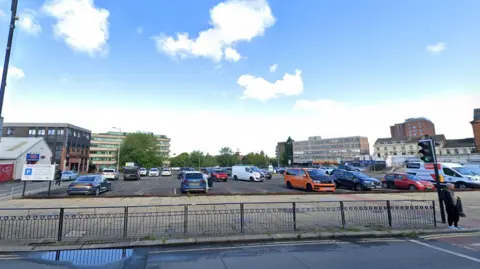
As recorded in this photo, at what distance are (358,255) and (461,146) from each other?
374 ft

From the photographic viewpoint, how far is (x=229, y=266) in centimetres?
489

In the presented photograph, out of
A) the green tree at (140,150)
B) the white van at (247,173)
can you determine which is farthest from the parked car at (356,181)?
the green tree at (140,150)

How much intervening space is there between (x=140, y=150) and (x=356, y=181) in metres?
61.7

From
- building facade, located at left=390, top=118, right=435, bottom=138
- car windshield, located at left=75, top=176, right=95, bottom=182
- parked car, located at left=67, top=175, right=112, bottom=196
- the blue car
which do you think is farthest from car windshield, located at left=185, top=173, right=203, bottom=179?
building facade, located at left=390, top=118, right=435, bottom=138

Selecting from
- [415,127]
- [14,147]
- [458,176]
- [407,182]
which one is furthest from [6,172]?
[415,127]

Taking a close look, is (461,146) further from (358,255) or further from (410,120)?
(358,255)

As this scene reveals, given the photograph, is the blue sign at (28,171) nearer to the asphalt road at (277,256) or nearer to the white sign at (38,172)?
the white sign at (38,172)

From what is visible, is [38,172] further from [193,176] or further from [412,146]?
[412,146]

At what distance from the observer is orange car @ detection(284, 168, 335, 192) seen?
17922 millimetres

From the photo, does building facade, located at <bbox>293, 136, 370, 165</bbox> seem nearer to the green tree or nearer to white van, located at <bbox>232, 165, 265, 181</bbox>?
the green tree

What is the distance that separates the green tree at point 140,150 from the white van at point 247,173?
44.8 m

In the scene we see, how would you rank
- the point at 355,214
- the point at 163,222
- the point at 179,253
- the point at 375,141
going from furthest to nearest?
the point at 375,141 → the point at 355,214 → the point at 163,222 → the point at 179,253

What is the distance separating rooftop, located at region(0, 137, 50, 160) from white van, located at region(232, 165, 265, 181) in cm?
3463

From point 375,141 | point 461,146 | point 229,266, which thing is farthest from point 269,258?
point 375,141
